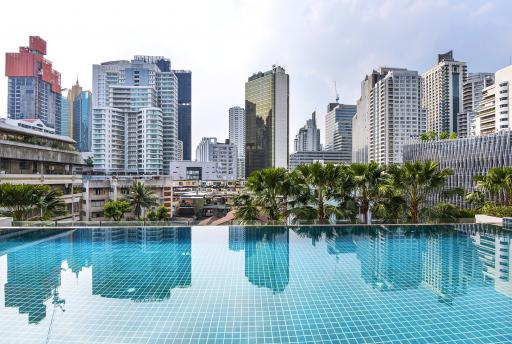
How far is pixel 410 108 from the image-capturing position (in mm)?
110812

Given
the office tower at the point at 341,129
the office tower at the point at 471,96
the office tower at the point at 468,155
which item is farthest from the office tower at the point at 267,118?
the office tower at the point at 468,155

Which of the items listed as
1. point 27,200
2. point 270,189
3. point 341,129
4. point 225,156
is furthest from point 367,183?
point 341,129

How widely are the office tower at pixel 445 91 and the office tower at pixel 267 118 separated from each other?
54.1 m

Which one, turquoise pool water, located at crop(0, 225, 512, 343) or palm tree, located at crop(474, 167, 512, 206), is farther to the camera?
palm tree, located at crop(474, 167, 512, 206)

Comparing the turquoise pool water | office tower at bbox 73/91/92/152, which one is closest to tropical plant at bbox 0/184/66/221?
the turquoise pool water

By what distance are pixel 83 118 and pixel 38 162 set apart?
166 m

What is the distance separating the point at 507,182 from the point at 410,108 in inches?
4036

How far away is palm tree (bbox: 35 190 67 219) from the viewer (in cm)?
1761

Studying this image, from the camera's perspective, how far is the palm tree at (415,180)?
54.0ft

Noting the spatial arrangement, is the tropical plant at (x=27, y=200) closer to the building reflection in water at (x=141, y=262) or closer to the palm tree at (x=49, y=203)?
the palm tree at (x=49, y=203)

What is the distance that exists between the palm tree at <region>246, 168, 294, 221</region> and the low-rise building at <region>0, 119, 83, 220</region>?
13.5 metres

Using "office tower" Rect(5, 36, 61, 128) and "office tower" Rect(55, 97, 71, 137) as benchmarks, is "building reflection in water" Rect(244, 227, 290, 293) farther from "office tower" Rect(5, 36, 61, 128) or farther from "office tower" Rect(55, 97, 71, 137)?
"office tower" Rect(55, 97, 71, 137)

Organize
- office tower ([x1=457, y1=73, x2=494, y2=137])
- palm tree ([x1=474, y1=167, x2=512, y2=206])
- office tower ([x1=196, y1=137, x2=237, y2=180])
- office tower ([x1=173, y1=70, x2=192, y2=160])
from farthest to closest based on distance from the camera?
1. office tower ([x1=173, y1=70, x2=192, y2=160])
2. office tower ([x1=196, y1=137, x2=237, y2=180])
3. office tower ([x1=457, y1=73, x2=494, y2=137])
4. palm tree ([x1=474, y1=167, x2=512, y2=206])

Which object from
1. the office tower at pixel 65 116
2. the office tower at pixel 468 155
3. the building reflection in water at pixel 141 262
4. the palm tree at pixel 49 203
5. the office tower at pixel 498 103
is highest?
the office tower at pixel 65 116
